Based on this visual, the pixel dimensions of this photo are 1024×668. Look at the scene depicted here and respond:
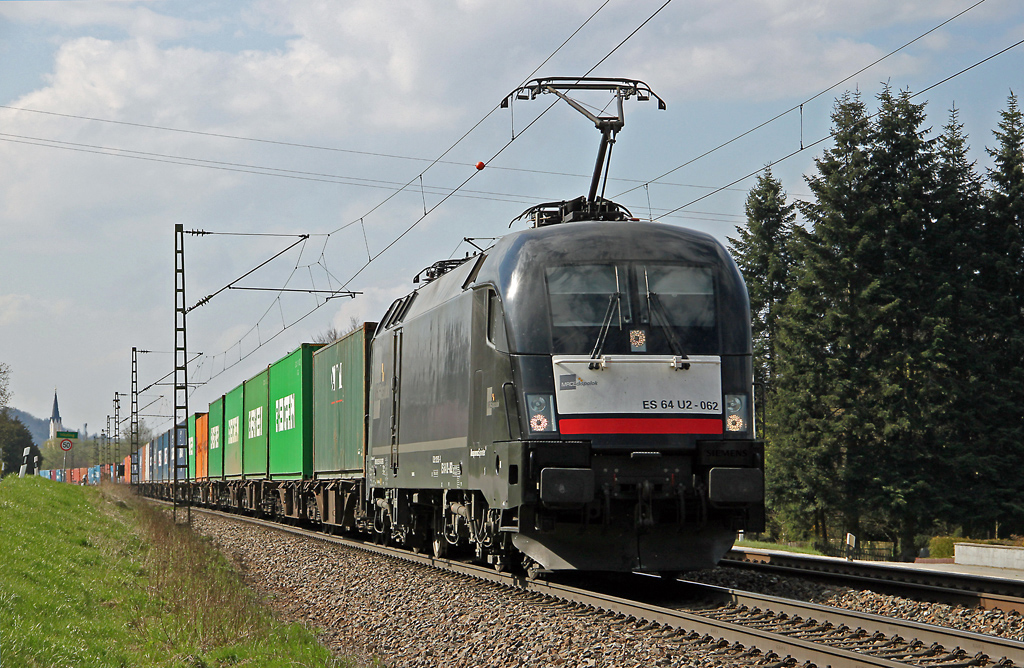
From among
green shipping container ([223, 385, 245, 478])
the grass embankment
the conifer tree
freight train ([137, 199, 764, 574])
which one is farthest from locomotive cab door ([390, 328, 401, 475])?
the conifer tree

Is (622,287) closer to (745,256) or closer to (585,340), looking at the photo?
(585,340)

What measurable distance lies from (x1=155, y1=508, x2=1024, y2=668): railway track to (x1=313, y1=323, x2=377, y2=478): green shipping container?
760 cm

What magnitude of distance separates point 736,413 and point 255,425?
2228cm

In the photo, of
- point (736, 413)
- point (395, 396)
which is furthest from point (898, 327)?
point (736, 413)

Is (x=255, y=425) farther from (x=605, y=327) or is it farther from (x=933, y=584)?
(x=933, y=584)

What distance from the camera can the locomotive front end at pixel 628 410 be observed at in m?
10.2

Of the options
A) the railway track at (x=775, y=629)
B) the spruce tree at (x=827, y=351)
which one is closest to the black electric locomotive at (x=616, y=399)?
the railway track at (x=775, y=629)

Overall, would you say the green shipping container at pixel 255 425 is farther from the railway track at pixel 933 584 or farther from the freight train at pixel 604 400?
the railway track at pixel 933 584

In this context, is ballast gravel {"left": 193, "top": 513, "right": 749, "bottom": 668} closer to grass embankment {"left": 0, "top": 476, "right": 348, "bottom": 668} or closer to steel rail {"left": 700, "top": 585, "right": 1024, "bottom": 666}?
grass embankment {"left": 0, "top": 476, "right": 348, "bottom": 668}

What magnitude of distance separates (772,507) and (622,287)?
113 feet

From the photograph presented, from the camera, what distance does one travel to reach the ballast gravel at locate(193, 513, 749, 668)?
26.0 ft

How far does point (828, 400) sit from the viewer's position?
40.1 metres

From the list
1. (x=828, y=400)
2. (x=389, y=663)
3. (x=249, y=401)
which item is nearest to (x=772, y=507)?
(x=828, y=400)

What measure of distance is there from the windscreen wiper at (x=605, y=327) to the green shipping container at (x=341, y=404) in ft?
27.8
